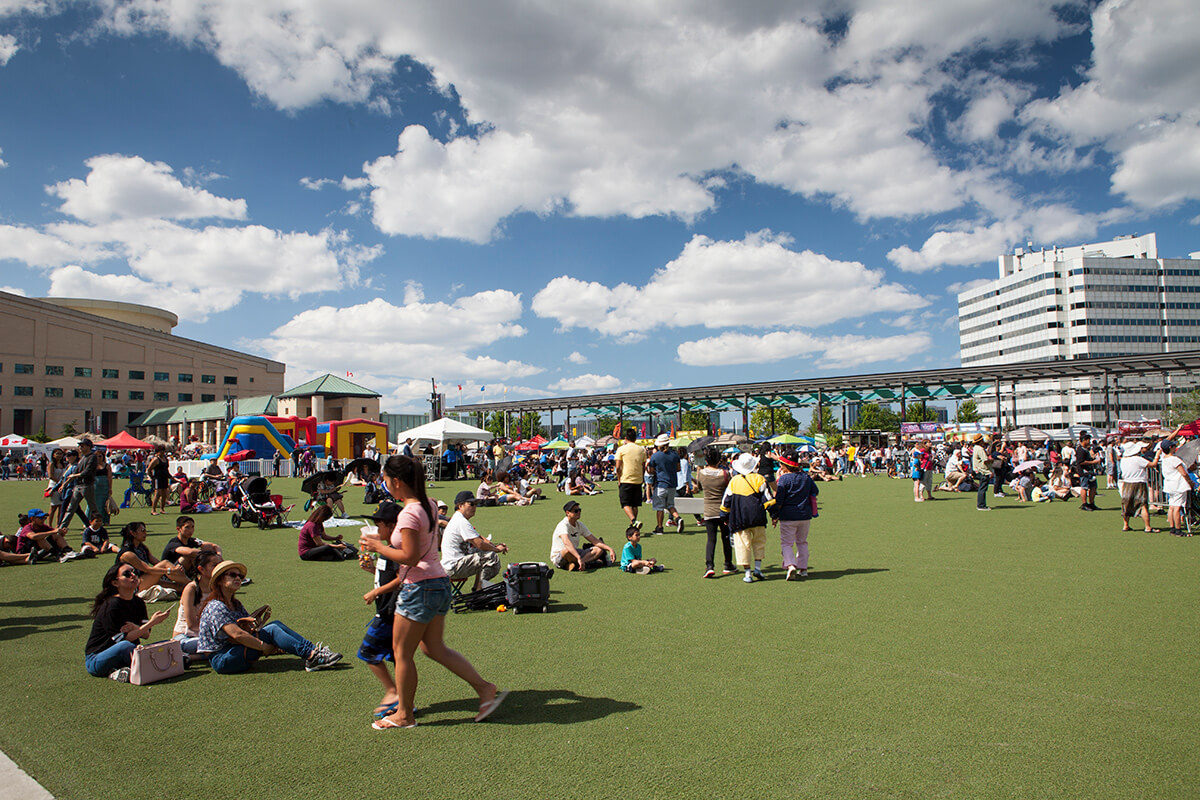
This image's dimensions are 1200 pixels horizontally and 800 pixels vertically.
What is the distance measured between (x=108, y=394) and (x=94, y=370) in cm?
281

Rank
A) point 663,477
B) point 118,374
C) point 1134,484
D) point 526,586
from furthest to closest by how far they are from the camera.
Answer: point 118,374 → point 663,477 → point 1134,484 → point 526,586

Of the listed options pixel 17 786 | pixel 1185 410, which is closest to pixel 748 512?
pixel 17 786

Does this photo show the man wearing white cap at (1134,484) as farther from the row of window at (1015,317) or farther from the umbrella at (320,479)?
the row of window at (1015,317)

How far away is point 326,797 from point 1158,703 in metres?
4.88

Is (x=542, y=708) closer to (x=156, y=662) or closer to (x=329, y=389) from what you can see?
(x=156, y=662)

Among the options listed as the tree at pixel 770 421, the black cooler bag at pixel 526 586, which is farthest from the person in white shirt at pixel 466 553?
the tree at pixel 770 421

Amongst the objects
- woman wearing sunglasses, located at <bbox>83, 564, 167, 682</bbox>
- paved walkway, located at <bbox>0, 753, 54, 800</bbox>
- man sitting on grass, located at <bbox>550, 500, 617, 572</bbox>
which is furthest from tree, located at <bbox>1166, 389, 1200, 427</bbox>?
paved walkway, located at <bbox>0, 753, 54, 800</bbox>

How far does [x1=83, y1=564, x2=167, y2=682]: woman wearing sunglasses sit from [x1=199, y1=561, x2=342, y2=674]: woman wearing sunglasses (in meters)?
0.46

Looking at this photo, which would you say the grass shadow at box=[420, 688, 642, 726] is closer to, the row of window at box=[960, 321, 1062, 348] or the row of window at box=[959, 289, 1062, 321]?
the row of window at box=[960, 321, 1062, 348]

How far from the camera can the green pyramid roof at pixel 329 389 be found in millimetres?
67875

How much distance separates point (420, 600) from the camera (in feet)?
13.0

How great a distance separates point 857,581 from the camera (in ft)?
27.0

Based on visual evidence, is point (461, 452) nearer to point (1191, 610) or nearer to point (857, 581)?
point (857, 581)

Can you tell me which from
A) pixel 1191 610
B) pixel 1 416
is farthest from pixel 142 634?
pixel 1 416
